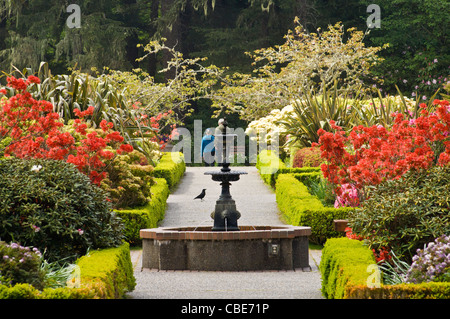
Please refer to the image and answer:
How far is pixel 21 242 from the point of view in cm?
559

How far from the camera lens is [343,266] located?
5078 mm

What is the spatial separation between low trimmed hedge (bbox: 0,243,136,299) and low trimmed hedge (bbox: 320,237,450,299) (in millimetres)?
1613

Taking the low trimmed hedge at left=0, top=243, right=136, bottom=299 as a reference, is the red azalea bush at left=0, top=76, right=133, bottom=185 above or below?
above

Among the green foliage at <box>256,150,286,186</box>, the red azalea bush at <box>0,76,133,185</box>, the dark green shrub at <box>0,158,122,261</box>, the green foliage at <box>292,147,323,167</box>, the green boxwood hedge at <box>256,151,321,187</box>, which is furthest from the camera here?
the green foliage at <box>256,150,286,186</box>

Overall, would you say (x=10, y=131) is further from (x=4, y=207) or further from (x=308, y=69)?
(x=308, y=69)

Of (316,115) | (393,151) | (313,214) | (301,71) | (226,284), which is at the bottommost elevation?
(226,284)

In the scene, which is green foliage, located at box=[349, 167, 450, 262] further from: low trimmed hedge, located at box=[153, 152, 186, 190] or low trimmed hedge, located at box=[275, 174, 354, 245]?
low trimmed hedge, located at box=[153, 152, 186, 190]

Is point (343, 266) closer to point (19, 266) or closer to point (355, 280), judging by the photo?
point (355, 280)

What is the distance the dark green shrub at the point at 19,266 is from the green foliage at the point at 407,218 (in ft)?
8.83

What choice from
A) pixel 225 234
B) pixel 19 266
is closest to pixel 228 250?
pixel 225 234

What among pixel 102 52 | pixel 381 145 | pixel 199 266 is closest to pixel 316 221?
Result: pixel 381 145

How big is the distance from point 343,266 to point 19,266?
2286 mm

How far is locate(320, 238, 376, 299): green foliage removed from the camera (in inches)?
186

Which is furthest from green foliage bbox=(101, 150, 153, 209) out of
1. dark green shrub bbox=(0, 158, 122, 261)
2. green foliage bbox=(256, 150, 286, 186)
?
green foliage bbox=(256, 150, 286, 186)
